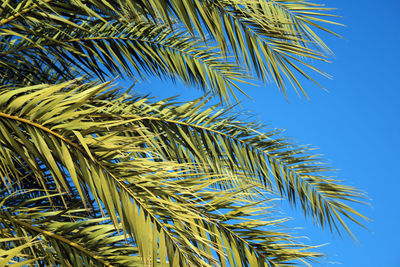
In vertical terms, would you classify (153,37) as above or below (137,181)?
above

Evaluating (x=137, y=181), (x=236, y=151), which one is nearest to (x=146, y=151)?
(x=137, y=181)

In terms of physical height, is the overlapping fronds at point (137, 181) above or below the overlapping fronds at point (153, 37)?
below

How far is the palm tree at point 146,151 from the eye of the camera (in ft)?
5.25

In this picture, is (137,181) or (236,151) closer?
(137,181)

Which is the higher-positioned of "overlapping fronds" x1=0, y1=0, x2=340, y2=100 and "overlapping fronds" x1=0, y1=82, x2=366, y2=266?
"overlapping fronds" x1=0, y1=0, x2=340, y2=100

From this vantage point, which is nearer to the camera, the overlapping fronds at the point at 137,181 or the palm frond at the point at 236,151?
the overlapping fronds at the point at 137,181

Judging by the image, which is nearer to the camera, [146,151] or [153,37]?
[146,151]

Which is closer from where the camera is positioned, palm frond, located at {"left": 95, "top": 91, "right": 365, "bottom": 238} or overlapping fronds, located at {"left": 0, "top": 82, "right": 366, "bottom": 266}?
overlapping fronds, located at {"left": 0, "top": 82, "right": 366, "bottom": 266}

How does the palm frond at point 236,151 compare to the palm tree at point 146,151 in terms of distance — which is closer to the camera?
the palm tree at point 146,151

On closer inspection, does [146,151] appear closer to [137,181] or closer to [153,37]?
[137,181]

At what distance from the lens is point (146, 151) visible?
5.58 ft

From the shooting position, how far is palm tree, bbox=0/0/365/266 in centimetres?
160

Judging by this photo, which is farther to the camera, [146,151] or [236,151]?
[236,151]

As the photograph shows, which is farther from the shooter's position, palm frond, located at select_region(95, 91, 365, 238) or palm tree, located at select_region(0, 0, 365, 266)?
palm frond, located at select_region(95, 91, 365, 238)
